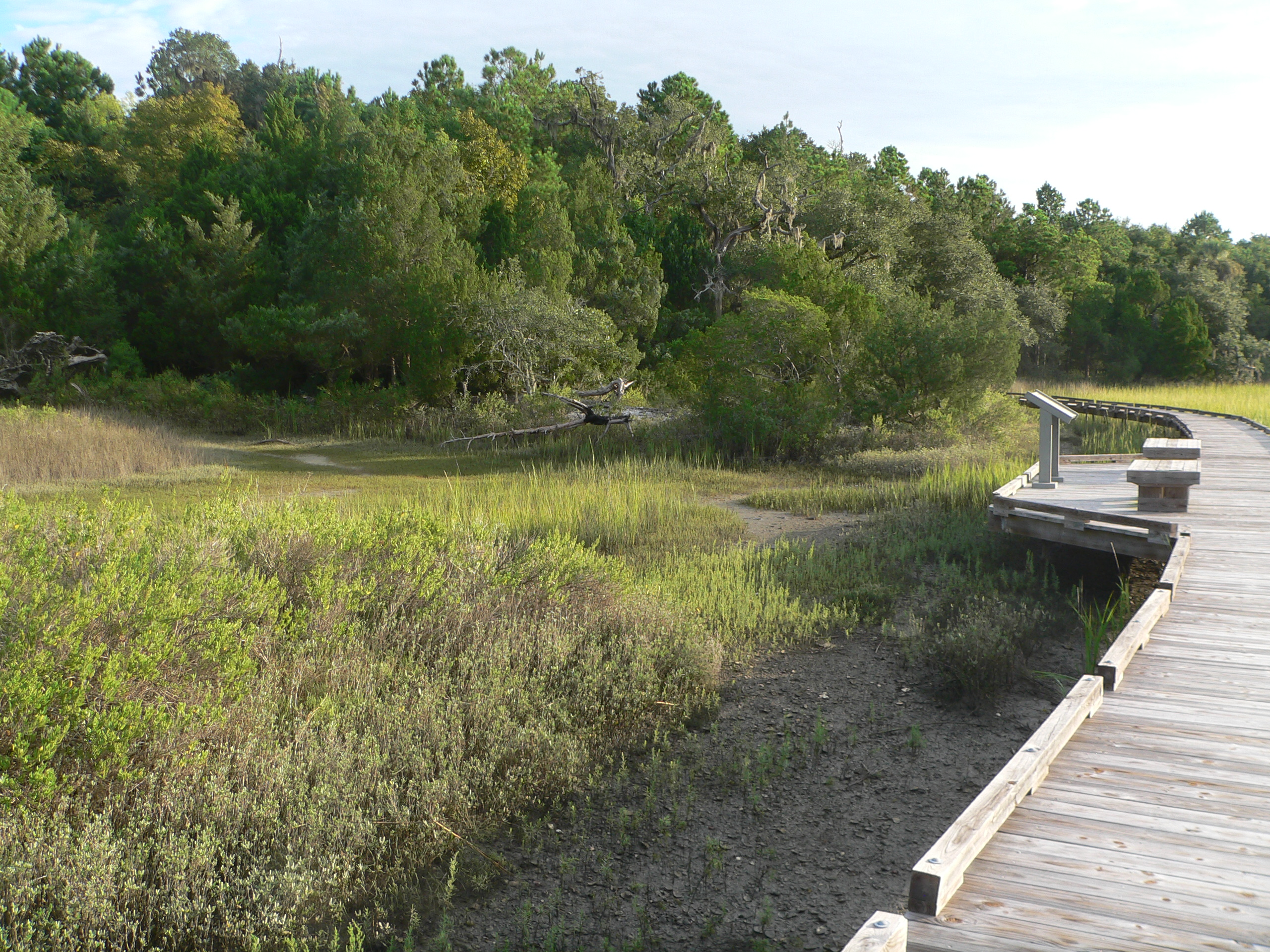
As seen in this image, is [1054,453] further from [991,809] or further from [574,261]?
[574,261]

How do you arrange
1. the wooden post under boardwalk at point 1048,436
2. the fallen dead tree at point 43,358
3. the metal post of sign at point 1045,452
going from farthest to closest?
the fallen dead tree at point 43,358, the metal post of sign at point 1045,452, the wooden post under boardwalk at point 1048,436

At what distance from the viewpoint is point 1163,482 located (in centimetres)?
779

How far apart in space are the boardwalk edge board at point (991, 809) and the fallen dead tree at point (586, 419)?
13.9 meters

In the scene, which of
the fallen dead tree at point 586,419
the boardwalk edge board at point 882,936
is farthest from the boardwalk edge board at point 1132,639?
the fallen dead tree at point 586,419

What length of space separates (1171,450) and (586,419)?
35.8 feet

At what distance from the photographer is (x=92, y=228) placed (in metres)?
29.3

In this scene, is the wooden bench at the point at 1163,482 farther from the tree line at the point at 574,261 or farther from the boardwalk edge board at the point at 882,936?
the tree line at the point at 574,261

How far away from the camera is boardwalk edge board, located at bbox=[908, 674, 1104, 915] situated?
7.89 ft

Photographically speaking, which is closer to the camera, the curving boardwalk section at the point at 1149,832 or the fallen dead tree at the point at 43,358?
the curving boardwalk section at the point at 1149,832

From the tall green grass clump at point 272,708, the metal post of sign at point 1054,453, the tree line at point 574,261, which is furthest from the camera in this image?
the tree line at point 574,261

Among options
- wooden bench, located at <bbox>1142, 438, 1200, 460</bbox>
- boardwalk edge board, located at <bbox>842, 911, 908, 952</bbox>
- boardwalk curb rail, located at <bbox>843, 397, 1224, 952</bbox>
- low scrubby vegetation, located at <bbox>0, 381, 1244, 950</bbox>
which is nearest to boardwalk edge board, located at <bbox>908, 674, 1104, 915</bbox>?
boardwalk curb rail, located at <bbox>843, 397, 1224, 952</bbox>

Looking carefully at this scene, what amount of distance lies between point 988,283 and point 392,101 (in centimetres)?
2249

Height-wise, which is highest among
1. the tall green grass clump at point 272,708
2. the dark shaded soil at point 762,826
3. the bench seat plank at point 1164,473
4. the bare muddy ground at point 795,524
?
the bench seat plank at point 1164,473

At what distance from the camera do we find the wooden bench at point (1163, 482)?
768 cm
